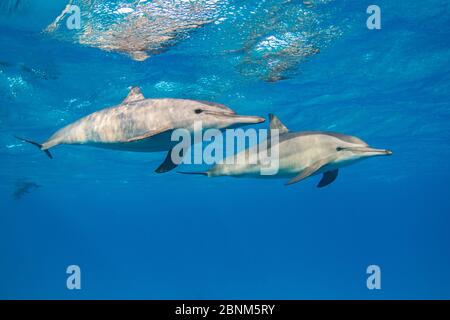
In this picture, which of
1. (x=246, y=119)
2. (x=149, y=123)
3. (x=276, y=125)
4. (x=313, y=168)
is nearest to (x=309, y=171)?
(x=313, y=168)

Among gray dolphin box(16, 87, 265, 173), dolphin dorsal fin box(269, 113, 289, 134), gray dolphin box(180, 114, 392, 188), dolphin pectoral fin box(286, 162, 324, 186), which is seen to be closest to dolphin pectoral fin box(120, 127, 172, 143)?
gray dolphin box(16, 87, 265, 173)

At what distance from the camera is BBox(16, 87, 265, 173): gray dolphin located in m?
5.86

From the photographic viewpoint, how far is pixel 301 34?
40.5ft

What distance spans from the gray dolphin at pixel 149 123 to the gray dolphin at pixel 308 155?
133 centimetres

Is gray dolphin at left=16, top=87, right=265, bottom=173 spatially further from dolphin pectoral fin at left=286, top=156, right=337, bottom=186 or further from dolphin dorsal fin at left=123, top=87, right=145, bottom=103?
dolphin pectoral fin at left=286, top=156, right=337, bottom=186

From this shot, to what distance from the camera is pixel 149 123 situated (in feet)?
20.9

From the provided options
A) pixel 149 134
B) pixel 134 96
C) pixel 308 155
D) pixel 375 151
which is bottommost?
pixel 375 151

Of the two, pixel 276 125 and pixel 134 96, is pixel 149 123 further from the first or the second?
pixel 276 125

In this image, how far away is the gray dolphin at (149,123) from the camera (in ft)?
19.2

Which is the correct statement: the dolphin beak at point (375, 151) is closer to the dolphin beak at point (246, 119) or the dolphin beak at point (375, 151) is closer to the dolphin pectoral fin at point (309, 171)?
the dolphin pectoral fin at point (309, 171)

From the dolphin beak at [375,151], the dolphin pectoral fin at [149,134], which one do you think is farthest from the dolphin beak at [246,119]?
the dolphin beak at [375,151]

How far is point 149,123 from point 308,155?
296 centimetres
